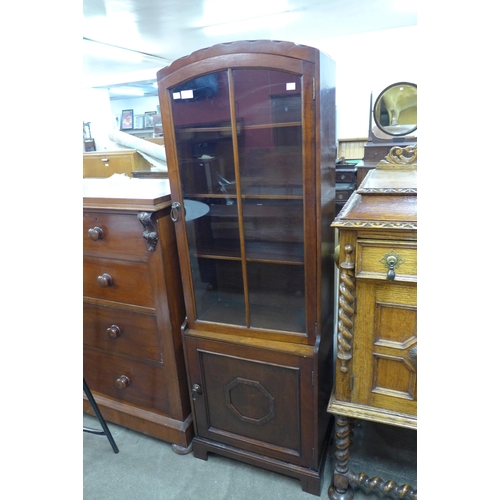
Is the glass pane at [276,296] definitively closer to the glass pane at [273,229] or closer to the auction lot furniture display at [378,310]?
the glass pane at [273,229]

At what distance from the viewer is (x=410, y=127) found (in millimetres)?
2537

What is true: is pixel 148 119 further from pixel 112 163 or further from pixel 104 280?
pixel 104 280

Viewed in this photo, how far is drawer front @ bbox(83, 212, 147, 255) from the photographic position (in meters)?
1.25

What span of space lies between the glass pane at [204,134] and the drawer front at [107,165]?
2298 millimetres

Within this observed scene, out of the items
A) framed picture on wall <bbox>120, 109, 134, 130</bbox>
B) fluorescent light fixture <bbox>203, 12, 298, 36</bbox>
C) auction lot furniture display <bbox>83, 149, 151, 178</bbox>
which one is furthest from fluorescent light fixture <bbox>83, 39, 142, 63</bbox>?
framed picture on wall <bbox>120, 109, 134, 130</bbox>

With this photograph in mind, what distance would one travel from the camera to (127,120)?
8.00m

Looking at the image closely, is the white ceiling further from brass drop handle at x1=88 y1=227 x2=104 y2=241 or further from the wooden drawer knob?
the wooden drawer knob

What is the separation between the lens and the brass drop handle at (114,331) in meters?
1.41

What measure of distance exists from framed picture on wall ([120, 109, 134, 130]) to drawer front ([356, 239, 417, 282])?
8.04 m

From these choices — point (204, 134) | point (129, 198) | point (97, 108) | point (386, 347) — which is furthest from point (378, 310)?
point (97, 108)
